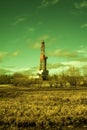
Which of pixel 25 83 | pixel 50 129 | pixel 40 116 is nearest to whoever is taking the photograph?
pixel 50 129

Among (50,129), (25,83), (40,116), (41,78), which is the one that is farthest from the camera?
(41,78)

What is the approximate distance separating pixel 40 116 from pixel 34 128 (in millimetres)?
2127

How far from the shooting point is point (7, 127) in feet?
38.3

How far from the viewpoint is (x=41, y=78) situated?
77875 millimetres

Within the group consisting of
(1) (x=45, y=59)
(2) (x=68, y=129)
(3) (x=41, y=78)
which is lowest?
(2) (x=68, y=129)

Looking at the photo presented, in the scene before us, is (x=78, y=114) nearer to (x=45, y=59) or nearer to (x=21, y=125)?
(x=21, y=125)

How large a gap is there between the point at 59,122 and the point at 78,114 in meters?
2.55

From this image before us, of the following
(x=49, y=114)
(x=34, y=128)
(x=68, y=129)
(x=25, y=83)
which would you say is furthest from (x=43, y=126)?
(x=25, y=83)

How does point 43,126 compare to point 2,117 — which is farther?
point 2,117

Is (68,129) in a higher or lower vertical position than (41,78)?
lower

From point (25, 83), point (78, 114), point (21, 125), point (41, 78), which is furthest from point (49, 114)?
point (41, 78)

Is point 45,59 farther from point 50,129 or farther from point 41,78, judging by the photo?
point 50,129

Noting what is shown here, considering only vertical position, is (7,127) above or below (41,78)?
below

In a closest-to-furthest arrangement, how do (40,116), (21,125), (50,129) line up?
(50,129) → (21,125) → (40,116)
